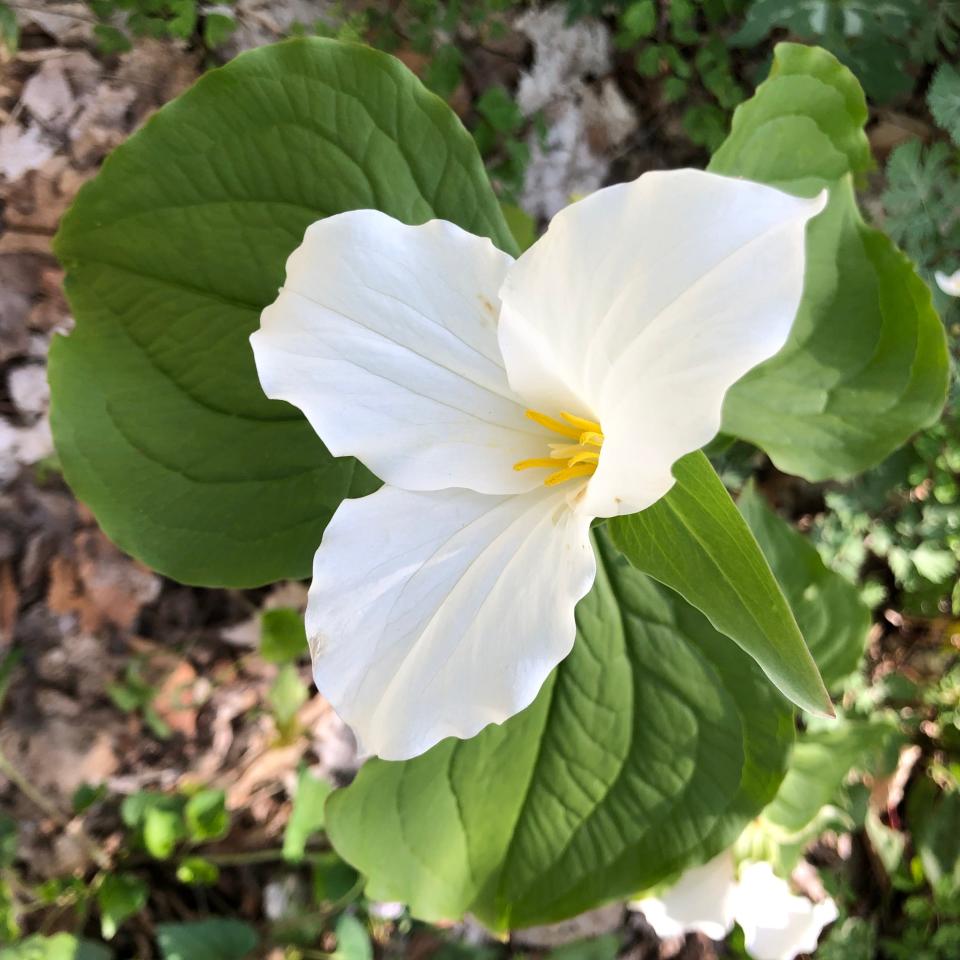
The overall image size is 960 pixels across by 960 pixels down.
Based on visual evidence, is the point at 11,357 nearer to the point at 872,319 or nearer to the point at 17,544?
the point at 17,544

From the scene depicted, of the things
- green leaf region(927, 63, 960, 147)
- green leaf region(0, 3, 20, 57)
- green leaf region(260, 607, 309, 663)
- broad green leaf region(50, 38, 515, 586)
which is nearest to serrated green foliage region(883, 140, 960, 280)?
green leaf region(927, 63, 960, 147)

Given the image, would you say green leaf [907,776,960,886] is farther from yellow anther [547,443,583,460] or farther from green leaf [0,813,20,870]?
green leaf [0,813,20,870]

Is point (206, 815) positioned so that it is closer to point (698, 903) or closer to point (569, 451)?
point (698, 903)

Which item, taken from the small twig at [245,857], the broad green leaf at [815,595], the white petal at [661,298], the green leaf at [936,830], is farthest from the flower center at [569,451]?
the green leaf at [936,830]

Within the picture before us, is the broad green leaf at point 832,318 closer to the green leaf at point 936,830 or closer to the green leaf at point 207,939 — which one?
the green leaf at point 936,830

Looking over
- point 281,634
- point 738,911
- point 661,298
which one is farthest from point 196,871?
point 661,298

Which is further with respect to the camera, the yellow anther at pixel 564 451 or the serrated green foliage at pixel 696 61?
the serrated green foliage at pixel 696 61
